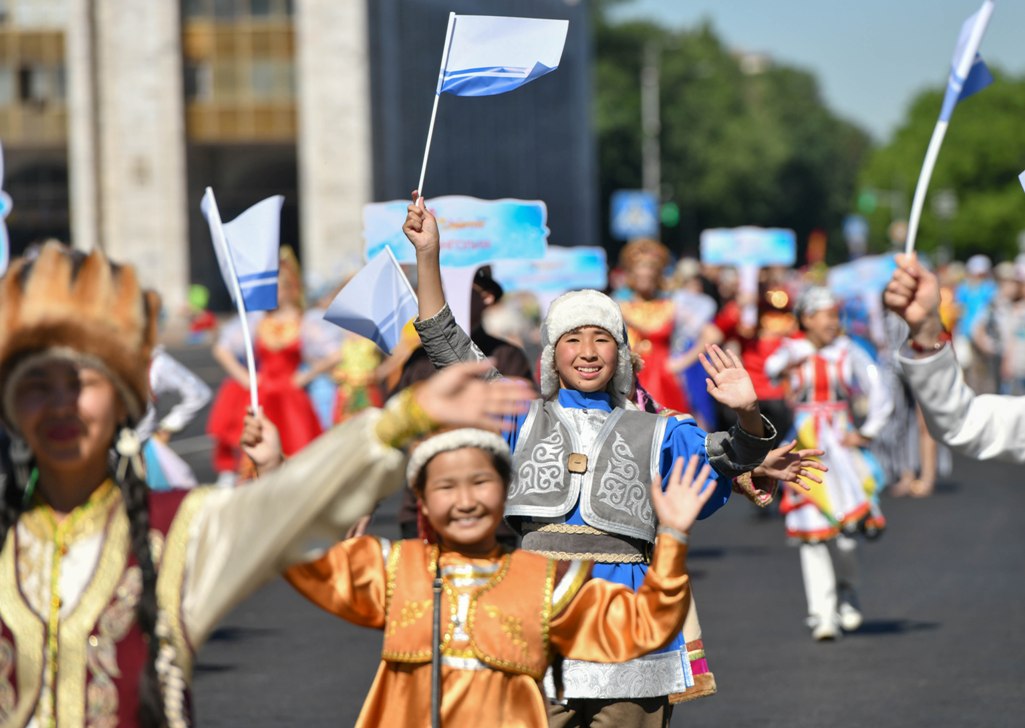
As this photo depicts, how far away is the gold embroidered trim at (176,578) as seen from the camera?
3896 mm

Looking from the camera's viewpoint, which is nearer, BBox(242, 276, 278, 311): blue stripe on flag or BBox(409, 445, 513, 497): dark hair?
BBox(409, 445, 513, 497): dark hair

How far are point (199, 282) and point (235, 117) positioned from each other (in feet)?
18.0

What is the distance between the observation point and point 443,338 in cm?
612

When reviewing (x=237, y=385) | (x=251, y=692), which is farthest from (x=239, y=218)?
(x=237, y=385)

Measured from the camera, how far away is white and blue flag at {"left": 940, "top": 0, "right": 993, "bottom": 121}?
4758mm


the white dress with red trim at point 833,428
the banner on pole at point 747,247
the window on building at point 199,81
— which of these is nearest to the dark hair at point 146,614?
the white dress with red trim at point 833,428

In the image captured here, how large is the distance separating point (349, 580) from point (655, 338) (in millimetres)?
11192

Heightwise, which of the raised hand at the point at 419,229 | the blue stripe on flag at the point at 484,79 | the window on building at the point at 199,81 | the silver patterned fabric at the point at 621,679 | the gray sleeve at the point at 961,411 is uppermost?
the window on building at the point at 199,81

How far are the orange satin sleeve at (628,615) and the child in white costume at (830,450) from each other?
20.0ft

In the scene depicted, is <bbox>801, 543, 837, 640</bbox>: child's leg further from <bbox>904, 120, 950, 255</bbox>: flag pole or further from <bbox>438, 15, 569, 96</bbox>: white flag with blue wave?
<bbox>904, 120, 950, 255</bbox>: flag pole

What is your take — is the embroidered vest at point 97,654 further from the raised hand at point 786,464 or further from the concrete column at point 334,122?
the concrete column at point 334,122

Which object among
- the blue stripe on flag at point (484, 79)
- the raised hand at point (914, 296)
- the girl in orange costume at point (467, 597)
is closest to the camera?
the raised hand at point (914, 296)

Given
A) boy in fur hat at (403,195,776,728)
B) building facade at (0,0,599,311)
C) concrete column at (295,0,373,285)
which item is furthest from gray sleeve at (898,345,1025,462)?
concrete column at (295,0,373,285)

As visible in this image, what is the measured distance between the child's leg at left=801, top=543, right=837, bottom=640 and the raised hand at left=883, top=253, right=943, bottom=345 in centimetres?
658
